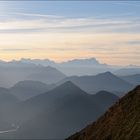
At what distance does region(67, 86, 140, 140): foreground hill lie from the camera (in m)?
93.4

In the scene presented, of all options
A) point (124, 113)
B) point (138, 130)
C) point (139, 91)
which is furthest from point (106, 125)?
point (138, 130)

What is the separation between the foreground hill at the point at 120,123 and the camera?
9338 cm

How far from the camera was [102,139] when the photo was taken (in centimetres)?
10206

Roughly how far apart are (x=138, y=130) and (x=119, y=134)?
300 inches

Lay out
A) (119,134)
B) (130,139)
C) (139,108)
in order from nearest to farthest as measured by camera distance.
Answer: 1. (130,139)
2. (119,134)
3. (139,108)

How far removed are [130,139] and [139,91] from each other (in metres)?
33.5

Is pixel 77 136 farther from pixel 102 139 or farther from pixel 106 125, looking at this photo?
pixel 102 139

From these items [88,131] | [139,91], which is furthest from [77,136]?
[139,91]

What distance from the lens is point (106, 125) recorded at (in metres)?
112

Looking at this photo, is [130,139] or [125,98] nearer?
[130,139]

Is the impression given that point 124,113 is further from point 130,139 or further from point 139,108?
point 130,139

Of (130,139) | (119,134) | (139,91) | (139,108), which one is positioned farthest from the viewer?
(139,91)

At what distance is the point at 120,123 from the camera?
104125 millimetres

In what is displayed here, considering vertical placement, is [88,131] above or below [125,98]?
below
